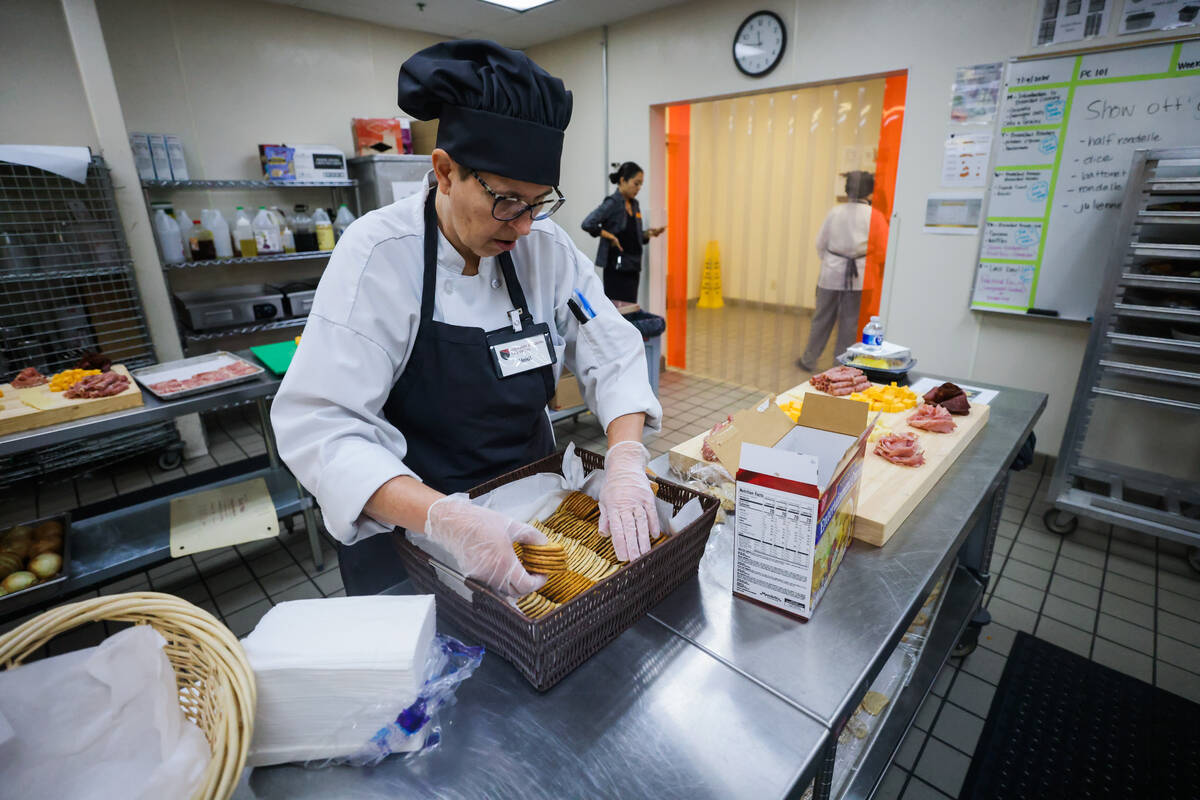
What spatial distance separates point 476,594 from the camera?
872mm

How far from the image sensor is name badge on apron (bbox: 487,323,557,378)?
48.6 inches

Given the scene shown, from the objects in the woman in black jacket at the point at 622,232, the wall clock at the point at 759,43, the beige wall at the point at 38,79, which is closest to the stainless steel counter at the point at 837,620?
the wall clock at the point at 759,43

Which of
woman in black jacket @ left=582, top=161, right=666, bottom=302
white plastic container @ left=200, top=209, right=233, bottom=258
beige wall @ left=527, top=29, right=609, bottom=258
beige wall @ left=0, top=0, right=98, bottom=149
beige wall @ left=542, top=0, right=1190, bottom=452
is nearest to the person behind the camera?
beige wall @ left=542, top=0, right=1190, bottom=452

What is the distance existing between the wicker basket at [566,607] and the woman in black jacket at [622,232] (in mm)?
4048

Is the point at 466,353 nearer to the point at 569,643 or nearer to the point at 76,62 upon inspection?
the point at 569,643

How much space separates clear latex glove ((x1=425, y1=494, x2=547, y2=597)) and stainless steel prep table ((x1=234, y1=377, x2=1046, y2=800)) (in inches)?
5.6

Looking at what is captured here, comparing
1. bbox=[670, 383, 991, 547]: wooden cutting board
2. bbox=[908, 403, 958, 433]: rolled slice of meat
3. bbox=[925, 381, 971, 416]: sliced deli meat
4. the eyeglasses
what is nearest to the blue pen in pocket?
the eyeglasses

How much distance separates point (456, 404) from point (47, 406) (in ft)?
6.29

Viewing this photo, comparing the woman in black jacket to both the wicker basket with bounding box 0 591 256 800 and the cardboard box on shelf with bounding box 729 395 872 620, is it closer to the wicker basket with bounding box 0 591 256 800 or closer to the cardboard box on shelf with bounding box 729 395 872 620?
the cardboard box on shelf with bounding box 729 395 872 620

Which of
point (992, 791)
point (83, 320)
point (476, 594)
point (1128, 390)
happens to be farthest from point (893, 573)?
point (83, 320)

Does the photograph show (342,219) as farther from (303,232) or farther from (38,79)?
(38,79)

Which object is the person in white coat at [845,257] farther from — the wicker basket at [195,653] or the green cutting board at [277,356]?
the wicker basket at [195,653]

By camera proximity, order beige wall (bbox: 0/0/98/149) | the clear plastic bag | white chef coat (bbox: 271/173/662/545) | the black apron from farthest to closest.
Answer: beige wall (bbox: 0/0/98/149) → the black apron → white chef coat (bbox: 271/173/662/545) → the clear plastic bag

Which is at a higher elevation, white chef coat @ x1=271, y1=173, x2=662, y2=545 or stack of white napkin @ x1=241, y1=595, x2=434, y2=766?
white chef coat @ x1=271, y1=173, x2=662, y2=545
